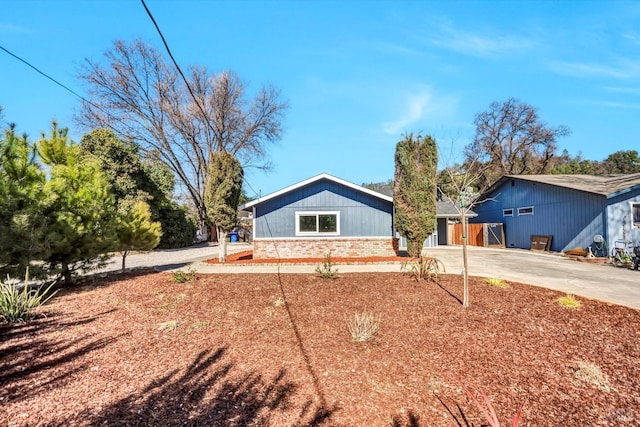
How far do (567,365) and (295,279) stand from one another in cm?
608

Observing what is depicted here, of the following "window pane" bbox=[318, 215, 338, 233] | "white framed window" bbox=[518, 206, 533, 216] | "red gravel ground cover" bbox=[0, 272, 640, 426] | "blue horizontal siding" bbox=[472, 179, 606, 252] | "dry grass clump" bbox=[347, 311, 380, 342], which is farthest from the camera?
"white framed window" bbox=[518, 206, 533, 216]

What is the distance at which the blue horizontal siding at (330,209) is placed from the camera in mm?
13742

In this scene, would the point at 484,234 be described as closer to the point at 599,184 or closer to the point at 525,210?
the point at 525,210

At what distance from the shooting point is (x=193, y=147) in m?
28.6

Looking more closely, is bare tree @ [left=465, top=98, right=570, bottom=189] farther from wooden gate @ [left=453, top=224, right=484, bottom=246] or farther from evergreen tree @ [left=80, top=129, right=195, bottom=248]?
evergreen tree @ [left=80, top=129, right=195, bottom=248]

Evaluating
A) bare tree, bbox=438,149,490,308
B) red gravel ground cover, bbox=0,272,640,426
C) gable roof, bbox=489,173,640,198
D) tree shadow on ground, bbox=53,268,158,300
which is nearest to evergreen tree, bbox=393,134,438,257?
bare tree, bbox=438,149,490,308

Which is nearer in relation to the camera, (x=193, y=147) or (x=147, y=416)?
(x=147, y=416)

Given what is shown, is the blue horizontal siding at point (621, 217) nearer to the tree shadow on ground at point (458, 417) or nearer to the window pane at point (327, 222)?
the window pane at point (327, 222)

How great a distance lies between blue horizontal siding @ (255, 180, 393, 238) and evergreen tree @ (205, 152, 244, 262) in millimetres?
1291

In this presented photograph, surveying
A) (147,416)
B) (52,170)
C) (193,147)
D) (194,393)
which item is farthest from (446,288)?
(193,147)

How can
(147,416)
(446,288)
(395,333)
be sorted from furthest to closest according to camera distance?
(446,288) → (395,333) → (147,416)

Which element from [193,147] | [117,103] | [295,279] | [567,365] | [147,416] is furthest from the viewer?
[193,147]

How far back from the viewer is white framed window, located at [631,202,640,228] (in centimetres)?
1362

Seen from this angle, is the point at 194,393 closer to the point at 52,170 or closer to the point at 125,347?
the point at 125,347
